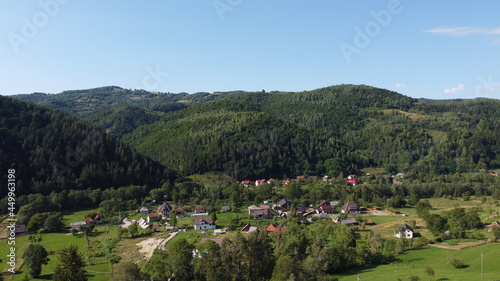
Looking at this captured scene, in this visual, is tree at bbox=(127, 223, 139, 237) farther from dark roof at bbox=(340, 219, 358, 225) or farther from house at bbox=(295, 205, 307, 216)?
dark roof at bbox=(340, 219, 358, 225)

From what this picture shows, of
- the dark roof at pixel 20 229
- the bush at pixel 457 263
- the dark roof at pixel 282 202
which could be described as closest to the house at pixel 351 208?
the dark roof at pixel 282 202

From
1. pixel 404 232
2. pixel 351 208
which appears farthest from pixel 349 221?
pixel 404 232

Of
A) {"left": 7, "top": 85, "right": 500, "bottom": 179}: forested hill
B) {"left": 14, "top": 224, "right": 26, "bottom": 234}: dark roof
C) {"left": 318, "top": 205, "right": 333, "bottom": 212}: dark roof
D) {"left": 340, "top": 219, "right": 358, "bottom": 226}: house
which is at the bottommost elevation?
{"left": 340, "top": 219, "right": 358, "bottom": 226}: house

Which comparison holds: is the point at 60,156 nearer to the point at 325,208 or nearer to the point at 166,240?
the point at 166,240

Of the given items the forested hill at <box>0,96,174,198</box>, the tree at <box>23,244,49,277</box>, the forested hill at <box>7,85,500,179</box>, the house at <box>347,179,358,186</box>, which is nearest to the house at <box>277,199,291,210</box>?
the house at <box>347,179,358,186</box>

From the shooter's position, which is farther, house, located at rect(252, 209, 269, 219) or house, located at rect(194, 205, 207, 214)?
house, located at rect(194, 205, 207, 214)
